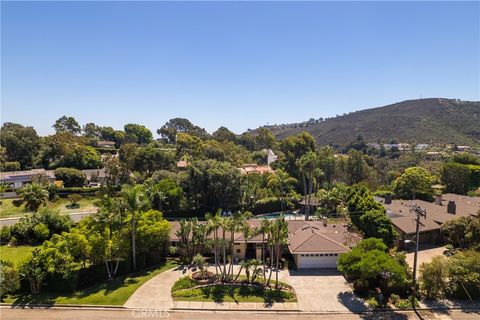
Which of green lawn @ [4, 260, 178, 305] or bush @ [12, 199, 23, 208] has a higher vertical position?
bush @ [12, 199, 23, 208]

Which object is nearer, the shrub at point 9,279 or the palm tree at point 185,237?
the shrub at point 9,279

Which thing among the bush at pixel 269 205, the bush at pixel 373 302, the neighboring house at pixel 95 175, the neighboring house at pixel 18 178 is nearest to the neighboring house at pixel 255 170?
the bush at pixel 269 205

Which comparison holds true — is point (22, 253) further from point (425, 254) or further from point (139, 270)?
point (425, 254)

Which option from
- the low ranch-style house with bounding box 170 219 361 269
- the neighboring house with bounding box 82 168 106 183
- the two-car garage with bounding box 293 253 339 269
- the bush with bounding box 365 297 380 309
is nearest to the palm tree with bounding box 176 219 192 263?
the low ranch-style house with bounding box 170 219 361 269

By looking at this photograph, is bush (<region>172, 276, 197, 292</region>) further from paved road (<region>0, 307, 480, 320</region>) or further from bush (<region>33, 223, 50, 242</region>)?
bush (<region>33, 223, 50, 242</region>)

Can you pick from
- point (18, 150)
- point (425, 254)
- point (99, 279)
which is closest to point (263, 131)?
point (18, 150)

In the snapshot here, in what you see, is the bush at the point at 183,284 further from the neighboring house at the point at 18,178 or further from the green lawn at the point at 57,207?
the neighboring house at the point at 18,178
